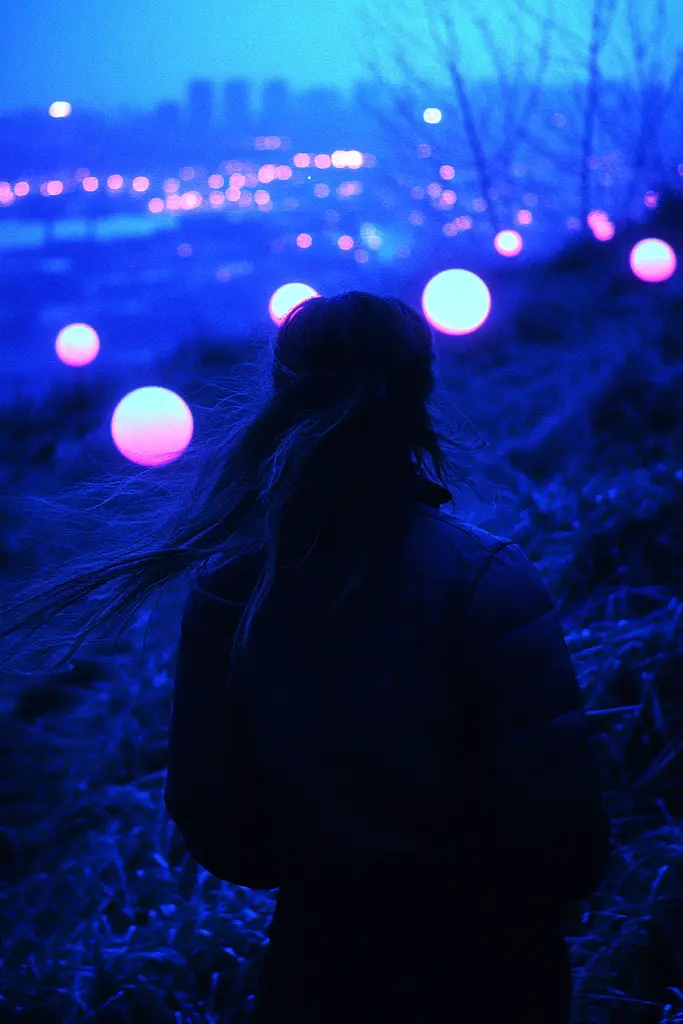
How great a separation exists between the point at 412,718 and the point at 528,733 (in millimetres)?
163

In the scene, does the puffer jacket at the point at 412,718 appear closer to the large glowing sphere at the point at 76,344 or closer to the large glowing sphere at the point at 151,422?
the large glowing sphere at the point at 151,422

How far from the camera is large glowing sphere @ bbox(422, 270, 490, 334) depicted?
8.12 m

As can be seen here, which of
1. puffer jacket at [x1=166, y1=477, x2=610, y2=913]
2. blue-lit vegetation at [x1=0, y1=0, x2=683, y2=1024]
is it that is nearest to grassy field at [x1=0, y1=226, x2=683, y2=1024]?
blue-lit vegetation at [x1=0, y1=0, x2=683, y2=1024]

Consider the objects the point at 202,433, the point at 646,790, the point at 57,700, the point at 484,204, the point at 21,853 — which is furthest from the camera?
the point at 484,204

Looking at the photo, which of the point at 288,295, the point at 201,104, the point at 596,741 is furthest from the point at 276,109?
the point at 596,741

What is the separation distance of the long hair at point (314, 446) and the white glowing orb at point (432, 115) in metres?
14.7

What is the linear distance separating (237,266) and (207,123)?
2330mm

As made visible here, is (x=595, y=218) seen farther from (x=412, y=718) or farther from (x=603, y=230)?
(x=412, y=718)

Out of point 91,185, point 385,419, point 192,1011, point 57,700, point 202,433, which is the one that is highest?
point 91,185

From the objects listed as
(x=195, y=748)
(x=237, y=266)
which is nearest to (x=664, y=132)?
(x=237, y=266)

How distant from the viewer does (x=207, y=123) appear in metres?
14.6

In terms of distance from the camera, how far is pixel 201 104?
1494 centimetres

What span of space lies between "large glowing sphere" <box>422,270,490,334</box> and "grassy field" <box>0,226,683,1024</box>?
1.97 metres

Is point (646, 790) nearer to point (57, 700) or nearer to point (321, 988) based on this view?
point (321, 988)
